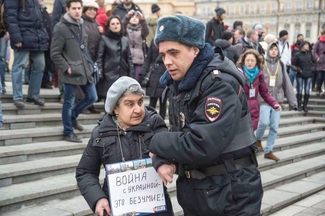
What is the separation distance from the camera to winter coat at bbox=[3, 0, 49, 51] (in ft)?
22.8

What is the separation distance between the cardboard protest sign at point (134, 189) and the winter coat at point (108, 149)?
98mm

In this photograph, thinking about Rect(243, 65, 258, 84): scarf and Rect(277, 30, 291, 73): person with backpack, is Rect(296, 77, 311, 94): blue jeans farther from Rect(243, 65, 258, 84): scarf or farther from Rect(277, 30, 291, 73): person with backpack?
Rect(243, 65, 258, 84): scarf

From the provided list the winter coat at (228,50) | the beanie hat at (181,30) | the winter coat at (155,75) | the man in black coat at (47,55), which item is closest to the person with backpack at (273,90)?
the winter coat at (228,50)

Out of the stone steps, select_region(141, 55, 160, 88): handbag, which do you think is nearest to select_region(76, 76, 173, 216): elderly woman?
the stone steps

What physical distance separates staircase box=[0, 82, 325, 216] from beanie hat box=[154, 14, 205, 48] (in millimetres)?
2897

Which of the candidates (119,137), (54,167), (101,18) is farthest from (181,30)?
(101,18)

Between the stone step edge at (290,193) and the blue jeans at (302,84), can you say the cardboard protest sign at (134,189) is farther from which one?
the blue jeans at (302,84)

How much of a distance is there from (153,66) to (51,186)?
364 centimetres

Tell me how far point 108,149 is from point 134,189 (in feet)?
1.01

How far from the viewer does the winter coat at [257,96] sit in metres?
7.24

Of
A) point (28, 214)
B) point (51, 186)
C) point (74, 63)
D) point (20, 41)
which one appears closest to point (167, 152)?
point (28, 214)

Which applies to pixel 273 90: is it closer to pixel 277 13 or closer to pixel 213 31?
pixel 213 31

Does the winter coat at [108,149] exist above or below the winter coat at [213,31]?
below

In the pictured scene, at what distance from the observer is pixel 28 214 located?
183 inches
